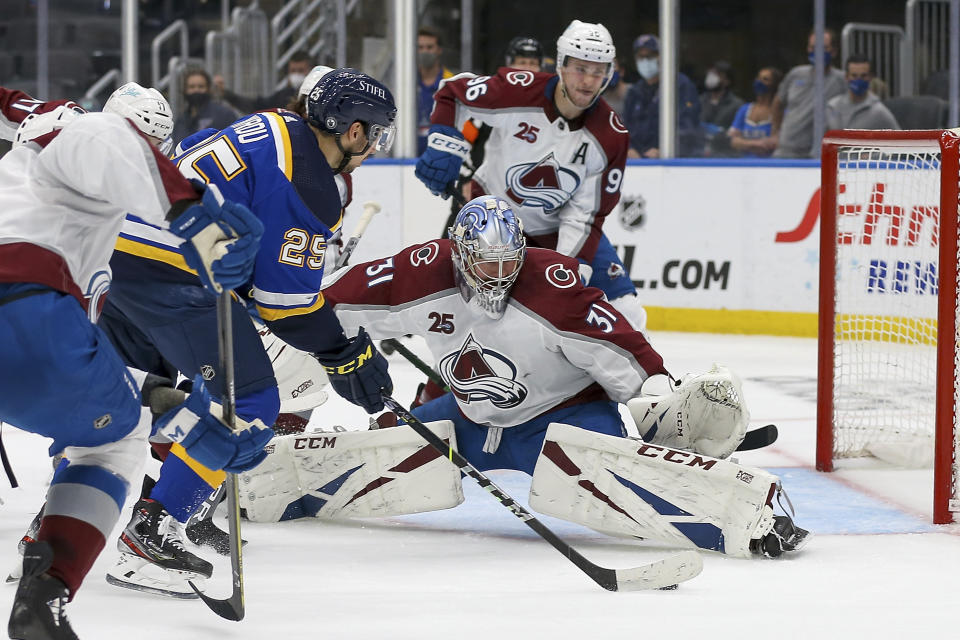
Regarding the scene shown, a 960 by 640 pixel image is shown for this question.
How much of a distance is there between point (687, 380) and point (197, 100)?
5.47 m

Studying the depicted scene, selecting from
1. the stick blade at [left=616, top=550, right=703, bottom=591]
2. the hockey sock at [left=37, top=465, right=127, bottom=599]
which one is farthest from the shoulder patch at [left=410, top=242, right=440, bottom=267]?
the hockey sock at [left=37, top=465, right=127, bottom=599]

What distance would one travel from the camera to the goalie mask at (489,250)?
2.93 metres

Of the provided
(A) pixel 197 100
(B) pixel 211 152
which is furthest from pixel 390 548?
(A) pixel 197 100

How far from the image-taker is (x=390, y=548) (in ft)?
9.71

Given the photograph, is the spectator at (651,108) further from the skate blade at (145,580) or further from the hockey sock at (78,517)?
the hockey sock at (78,517)

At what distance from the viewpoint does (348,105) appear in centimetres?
255

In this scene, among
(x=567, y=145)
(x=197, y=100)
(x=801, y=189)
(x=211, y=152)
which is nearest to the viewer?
(x=211, y=152)

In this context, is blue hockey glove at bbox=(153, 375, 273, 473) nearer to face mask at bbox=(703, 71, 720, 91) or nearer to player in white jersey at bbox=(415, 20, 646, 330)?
player in white jersey at bbox=(415, 20, 646, 330)

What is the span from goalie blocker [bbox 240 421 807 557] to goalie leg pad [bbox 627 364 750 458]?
96 millimetres

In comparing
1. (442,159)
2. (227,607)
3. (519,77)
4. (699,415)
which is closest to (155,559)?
(227,607)

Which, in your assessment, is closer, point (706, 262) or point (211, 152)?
point (211, 152)

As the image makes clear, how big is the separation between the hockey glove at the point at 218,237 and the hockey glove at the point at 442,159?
7.43 feet

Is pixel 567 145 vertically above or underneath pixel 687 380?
above

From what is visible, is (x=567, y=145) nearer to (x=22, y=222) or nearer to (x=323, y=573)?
(x=323, y=573)
